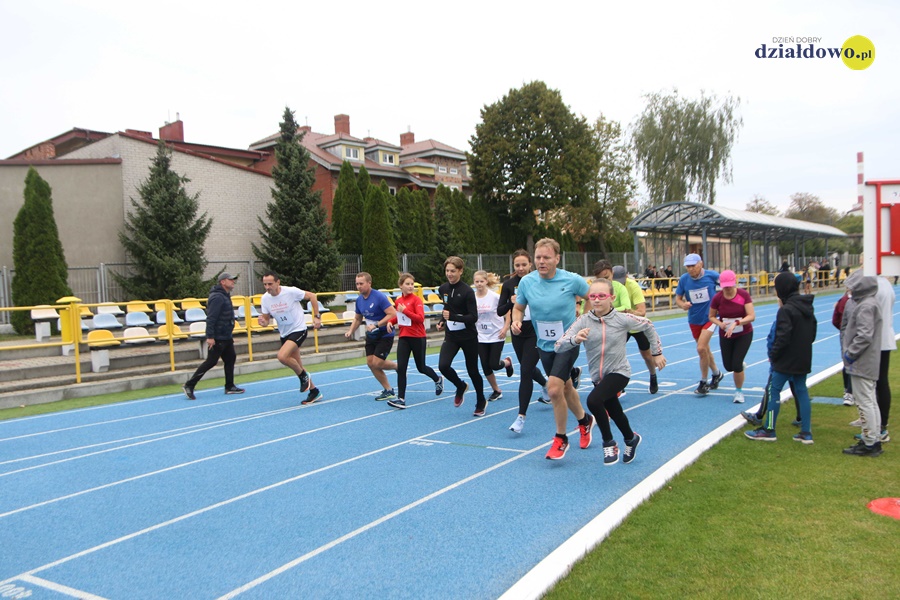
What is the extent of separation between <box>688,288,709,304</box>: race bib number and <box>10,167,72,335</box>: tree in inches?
717

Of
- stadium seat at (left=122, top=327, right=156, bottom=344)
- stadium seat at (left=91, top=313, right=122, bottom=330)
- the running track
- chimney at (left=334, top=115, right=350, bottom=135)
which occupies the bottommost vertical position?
the running track

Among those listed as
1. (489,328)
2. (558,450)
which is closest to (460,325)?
(489,328)

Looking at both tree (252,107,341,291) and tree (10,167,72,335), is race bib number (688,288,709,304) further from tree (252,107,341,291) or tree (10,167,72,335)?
tree (252,107,341,291)

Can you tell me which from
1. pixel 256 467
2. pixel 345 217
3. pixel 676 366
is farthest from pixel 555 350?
pixel 345 217

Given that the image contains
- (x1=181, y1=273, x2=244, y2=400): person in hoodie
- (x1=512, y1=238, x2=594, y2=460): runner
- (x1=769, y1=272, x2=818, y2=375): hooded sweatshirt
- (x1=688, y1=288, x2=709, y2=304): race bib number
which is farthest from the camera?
(x1=181, y1=273, x2=244, y2=400): person in hoodie

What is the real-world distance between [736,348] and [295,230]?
21319 millimetres

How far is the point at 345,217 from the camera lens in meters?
34.5

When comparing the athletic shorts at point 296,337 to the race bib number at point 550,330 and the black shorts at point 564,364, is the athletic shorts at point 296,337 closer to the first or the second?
the race bib number at point 550,330

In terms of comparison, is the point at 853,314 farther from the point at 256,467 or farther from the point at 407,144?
the point at 407,144

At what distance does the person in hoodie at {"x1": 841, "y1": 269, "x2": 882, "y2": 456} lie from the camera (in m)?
6.29

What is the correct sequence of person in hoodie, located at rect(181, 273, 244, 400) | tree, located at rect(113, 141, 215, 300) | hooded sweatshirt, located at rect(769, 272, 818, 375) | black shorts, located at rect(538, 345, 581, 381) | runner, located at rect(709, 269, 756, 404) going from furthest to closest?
tree, located at rect(113, 141, 215, 300) < person in hoodie, located at rect(181, 273, 244, 400) < runner, located at rect(709, 269, 756, 404) < hooded sweatshirt, located at rect(769, 272, 818, 375) < black shorts, located at rect(538, 345, 581, 381)

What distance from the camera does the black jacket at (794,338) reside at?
6.81 m

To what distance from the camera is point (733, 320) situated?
908cm

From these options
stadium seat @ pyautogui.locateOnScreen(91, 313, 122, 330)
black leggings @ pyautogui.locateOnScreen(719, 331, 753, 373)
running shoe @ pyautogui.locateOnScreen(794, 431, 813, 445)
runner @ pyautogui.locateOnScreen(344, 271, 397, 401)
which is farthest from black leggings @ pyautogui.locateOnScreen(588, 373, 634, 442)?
stadium seat @ pyautogui.locateOnScreen(91, 313, 122, 330)
